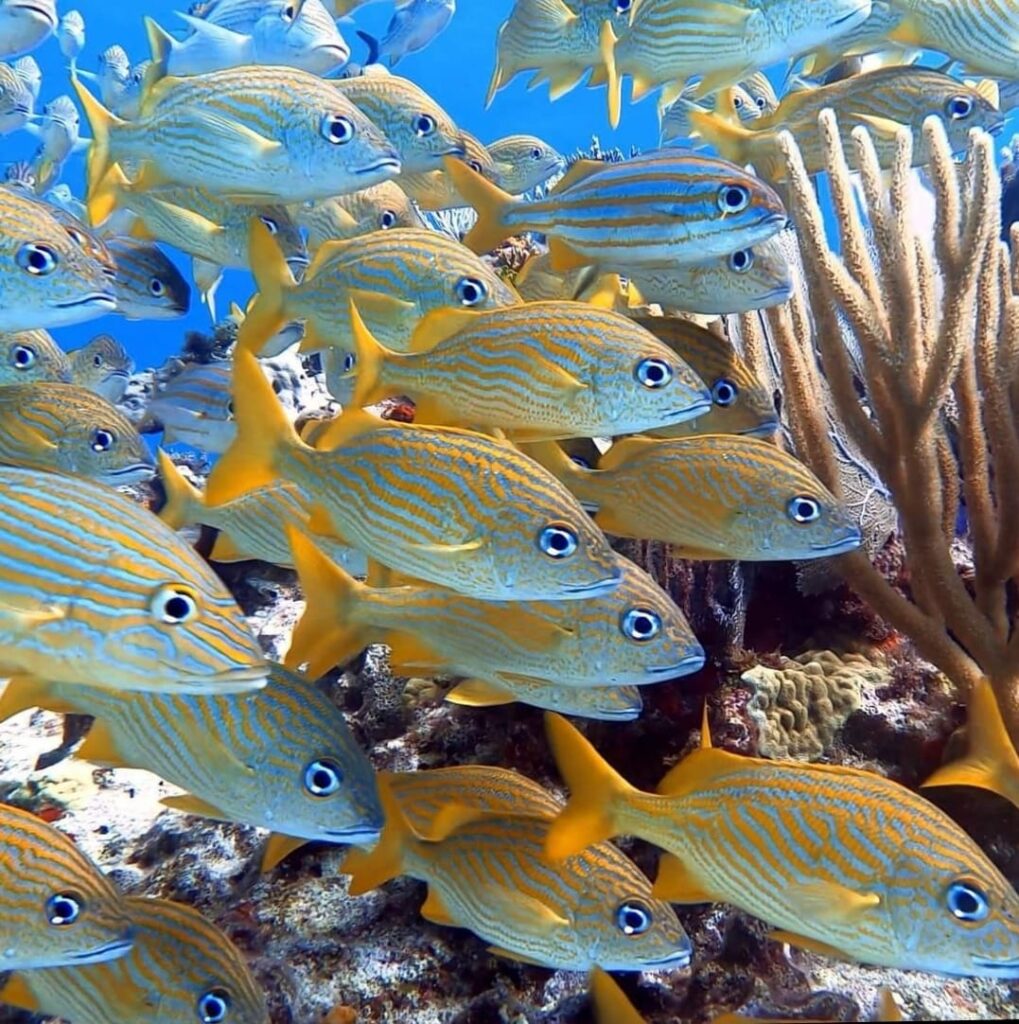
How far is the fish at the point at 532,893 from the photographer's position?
7.32ft

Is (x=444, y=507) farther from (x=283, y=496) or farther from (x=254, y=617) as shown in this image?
(x=254, y=617)

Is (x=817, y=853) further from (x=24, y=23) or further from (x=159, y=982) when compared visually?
(x=24, y=23)

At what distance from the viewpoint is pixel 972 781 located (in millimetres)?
2365

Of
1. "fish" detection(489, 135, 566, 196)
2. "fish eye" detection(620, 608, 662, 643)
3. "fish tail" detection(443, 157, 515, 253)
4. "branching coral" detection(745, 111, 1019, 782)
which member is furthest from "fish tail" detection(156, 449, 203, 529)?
"fish" detection(489, 135, 566, 196)

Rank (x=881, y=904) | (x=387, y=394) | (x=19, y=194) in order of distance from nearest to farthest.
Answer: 1. (x=881, y=904)
2. (x=387, y=394)
3. (x=19, y=194)

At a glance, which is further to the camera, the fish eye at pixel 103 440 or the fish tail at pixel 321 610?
the fish eye at pixel 103 440

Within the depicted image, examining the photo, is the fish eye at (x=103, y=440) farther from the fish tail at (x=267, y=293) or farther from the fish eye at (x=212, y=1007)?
the fish eye at (x=212, y=1007)

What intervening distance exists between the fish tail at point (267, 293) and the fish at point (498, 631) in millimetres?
997

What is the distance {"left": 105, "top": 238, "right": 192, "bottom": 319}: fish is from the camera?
168 inches

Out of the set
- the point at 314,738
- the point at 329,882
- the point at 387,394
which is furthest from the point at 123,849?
the point at 387,394

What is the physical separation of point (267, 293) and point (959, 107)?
3.07m

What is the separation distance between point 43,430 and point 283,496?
1.07m

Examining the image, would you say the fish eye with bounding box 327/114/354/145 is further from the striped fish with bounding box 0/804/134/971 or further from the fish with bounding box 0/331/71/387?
the striped fish with bounding box 0/804/134/971

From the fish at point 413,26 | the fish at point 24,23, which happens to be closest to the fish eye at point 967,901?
the fish at point 24,23
